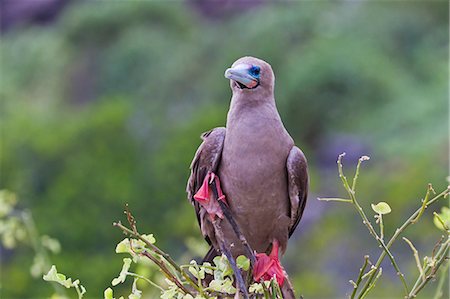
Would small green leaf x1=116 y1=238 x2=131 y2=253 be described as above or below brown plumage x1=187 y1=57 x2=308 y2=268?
below

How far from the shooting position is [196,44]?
523 cm

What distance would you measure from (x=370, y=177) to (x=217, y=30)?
2.39 meters

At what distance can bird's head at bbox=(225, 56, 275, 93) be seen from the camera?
794 mm

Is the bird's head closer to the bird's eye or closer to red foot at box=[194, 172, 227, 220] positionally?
the bird's eye

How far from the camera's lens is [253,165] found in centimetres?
83

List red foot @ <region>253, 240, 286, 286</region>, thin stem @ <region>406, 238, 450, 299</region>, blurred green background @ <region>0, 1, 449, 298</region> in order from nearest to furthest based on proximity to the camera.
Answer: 1. thin stem @ <region>406, 238, 450, 299</region>
2. red foot @ <region>253, 240, 286, 286</region>
3. blurred green background @ <region>0, 1, 449, 298</region>

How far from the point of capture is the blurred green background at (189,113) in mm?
3182

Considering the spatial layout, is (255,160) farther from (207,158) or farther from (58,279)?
(58,279)

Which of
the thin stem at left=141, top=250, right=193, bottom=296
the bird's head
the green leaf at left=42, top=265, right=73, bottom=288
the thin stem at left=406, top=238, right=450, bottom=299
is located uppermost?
the bird's head

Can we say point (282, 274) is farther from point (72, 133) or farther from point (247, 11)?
point (247, 11)

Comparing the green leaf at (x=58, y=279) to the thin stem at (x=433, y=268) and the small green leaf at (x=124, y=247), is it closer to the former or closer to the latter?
the small green leaf at (x=124, y=247)

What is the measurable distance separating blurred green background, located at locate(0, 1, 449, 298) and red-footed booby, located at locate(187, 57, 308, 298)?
188 centimetres

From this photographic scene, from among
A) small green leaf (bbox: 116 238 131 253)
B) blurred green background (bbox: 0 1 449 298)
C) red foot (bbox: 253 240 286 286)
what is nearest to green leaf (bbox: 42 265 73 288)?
small green leaf (bbox: 116 238 131 253)

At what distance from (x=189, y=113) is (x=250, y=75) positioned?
369 cm
